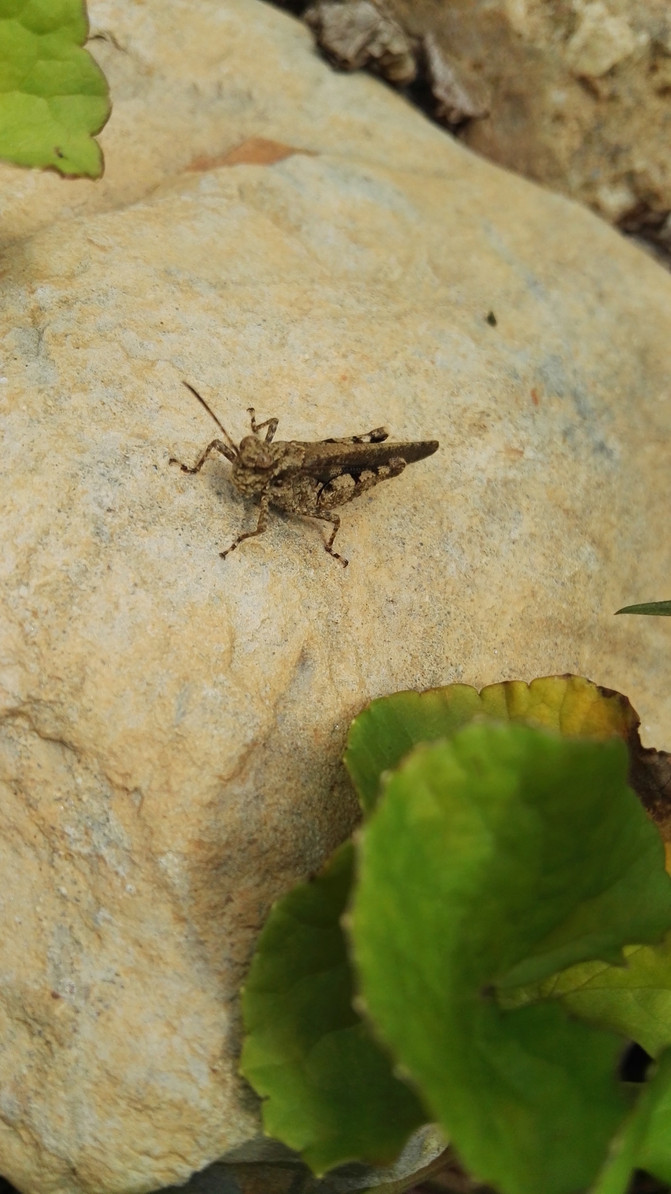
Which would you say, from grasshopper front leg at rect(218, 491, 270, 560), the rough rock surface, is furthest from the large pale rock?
the rough rock surface

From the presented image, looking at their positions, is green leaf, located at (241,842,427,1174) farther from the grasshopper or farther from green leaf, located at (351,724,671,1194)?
the grasshopper

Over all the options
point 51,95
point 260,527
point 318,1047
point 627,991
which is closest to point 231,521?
point 260,527

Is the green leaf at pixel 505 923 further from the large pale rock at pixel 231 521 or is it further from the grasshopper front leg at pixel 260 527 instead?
the grasshopper front leg at pixel 260 527

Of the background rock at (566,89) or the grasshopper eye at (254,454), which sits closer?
the grasshopper eye at (254,454)

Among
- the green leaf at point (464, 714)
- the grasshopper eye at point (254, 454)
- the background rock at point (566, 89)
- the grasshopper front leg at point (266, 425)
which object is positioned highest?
the background rock at point (566, 89)

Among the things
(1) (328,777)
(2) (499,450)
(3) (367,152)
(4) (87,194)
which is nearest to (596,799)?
(1) (328,777)

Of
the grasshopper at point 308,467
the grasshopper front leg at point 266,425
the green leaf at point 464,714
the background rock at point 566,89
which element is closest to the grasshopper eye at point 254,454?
the grasshopper at point 308,467

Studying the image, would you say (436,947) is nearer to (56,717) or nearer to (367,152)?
(56,717)
